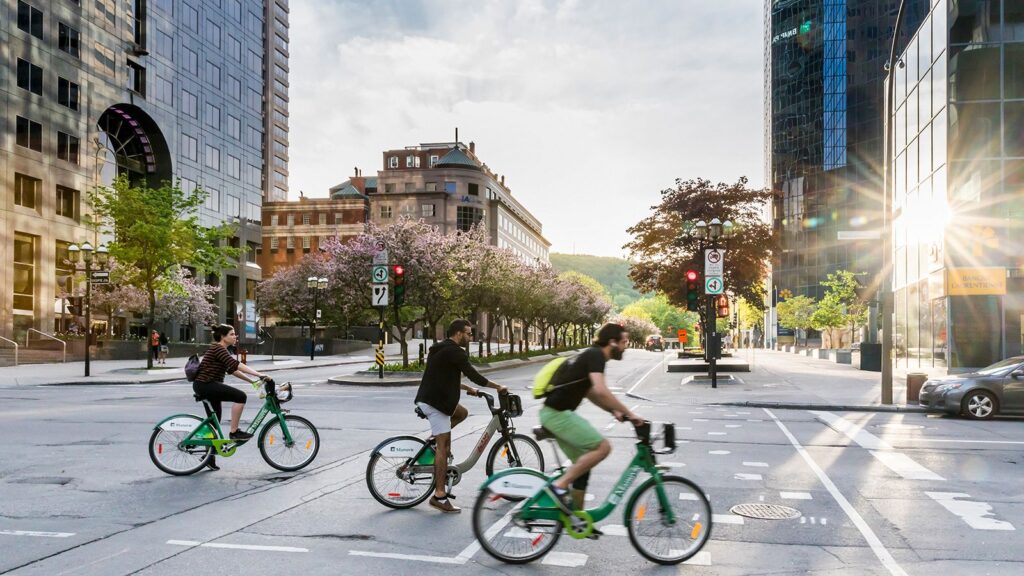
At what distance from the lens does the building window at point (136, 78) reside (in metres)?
58.2

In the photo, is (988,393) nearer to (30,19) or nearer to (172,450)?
(172,450)

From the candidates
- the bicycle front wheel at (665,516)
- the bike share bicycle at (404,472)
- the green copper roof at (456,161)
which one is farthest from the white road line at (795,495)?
the green copper roof at (456,161)

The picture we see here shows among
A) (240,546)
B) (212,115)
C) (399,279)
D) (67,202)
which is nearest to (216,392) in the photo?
(240,546)

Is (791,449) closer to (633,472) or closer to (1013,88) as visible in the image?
(633,472)

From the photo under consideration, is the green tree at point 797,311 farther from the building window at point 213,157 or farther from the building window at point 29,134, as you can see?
the building window at point 29,134

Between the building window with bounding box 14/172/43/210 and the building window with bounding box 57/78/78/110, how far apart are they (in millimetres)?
5553

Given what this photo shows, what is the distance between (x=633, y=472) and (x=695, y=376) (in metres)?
27.0

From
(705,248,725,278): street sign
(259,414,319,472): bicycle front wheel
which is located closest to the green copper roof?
(705,248,725,278): street sign

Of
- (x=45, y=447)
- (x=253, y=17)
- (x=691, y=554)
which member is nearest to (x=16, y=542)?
(x=691, y=554)

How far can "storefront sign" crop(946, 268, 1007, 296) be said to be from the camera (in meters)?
26.6

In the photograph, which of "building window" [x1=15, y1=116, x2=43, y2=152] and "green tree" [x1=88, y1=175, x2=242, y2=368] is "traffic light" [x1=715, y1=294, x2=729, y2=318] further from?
"building window" [x1=15, y1=116, x2=43, y2=152]

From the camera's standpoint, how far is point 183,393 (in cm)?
2494

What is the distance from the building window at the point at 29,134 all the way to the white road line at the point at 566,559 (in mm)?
51038

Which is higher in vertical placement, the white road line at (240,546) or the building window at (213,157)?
the building window at (213,157)
